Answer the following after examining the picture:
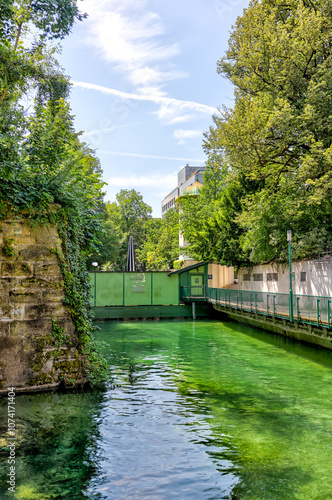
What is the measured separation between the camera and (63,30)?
1215 centimetres

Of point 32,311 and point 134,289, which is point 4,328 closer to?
point 32,311

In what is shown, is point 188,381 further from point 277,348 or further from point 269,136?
point 269,136

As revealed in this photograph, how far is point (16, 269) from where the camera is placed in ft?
28.9

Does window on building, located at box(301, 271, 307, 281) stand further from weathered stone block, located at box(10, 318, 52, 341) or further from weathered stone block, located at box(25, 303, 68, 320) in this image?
weathered stone block, located at box(10, 318, 52, 341)

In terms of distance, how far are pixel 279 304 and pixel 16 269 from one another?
12.7 m

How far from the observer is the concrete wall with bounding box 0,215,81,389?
856 centimetres

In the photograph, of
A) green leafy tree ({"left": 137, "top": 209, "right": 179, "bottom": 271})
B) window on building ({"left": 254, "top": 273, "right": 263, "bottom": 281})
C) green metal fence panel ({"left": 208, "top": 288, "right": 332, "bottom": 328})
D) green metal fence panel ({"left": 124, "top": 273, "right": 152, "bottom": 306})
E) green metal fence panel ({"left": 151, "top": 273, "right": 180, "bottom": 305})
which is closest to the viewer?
green metal fence panel ({"left": 208, "top": 288, "right": 332, "bottom": 328})

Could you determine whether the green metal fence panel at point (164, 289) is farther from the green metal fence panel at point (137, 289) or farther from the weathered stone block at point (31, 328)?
the weathered stone block at point (31, 328)

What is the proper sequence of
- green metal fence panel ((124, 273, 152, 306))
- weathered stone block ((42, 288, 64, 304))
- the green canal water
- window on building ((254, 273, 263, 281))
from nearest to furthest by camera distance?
1. the green canal water
2. weathered stone block ((42, 288, 64, 304))
3. window on building ((254, 273, 263, 281))
4. green metal fence panel ((124, 273, 152, 306))

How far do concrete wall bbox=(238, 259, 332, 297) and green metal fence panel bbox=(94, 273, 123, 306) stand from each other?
9594 mm

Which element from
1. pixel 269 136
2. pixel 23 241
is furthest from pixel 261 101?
pixel 23 241

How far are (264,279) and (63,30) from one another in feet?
69.3

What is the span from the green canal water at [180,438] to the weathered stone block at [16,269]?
7.94 ft

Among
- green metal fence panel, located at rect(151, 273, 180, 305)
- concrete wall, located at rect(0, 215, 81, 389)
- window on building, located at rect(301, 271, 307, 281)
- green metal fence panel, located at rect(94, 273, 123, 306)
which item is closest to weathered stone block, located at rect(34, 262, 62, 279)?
concrete wall, located at rect(0, 215, 81, 389)
